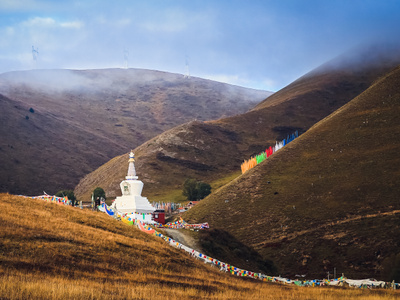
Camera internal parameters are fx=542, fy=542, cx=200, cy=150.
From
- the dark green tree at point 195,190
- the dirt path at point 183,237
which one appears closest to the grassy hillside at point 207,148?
the dark green tree at point 195,190

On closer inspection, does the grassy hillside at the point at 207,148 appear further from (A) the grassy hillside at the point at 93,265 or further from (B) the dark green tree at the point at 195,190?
(A) the grassy hillside at the point at 93,265

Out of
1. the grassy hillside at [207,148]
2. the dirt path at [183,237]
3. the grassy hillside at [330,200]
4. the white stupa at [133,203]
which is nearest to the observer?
the dirt path at [183,237]

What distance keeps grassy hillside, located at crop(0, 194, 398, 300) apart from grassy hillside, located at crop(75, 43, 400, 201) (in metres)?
88.7

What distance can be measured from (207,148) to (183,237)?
11253 centimetres

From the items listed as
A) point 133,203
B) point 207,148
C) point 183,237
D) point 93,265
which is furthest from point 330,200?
point 207,148

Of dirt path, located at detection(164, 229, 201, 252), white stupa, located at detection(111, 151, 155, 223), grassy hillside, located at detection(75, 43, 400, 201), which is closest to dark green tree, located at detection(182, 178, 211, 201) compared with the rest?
grassy hillside, located at detection(75, 43, 400, 201)

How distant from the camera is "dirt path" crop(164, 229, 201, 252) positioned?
47.0m

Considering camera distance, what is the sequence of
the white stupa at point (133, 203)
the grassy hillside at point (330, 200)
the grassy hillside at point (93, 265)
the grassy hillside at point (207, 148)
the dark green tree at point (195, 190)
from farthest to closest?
1. the grassy hillside at point (207, 148)
2. the dark green tree at point (195, 190)
3. the grassy hillside at point (330, 200)
4. the white stupa at point (133, 203)
5. the grassy hillside at point (93, 265)

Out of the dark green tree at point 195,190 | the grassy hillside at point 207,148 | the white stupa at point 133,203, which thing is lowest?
the white stupa at point 133,203

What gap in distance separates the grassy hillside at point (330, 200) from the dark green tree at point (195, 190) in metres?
28.1

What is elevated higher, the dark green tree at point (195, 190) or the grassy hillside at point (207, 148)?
the grassy hillside at point (207, 148)

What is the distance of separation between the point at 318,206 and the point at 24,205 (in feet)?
154

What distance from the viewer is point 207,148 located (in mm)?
161500

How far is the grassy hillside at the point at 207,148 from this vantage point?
14001cm
